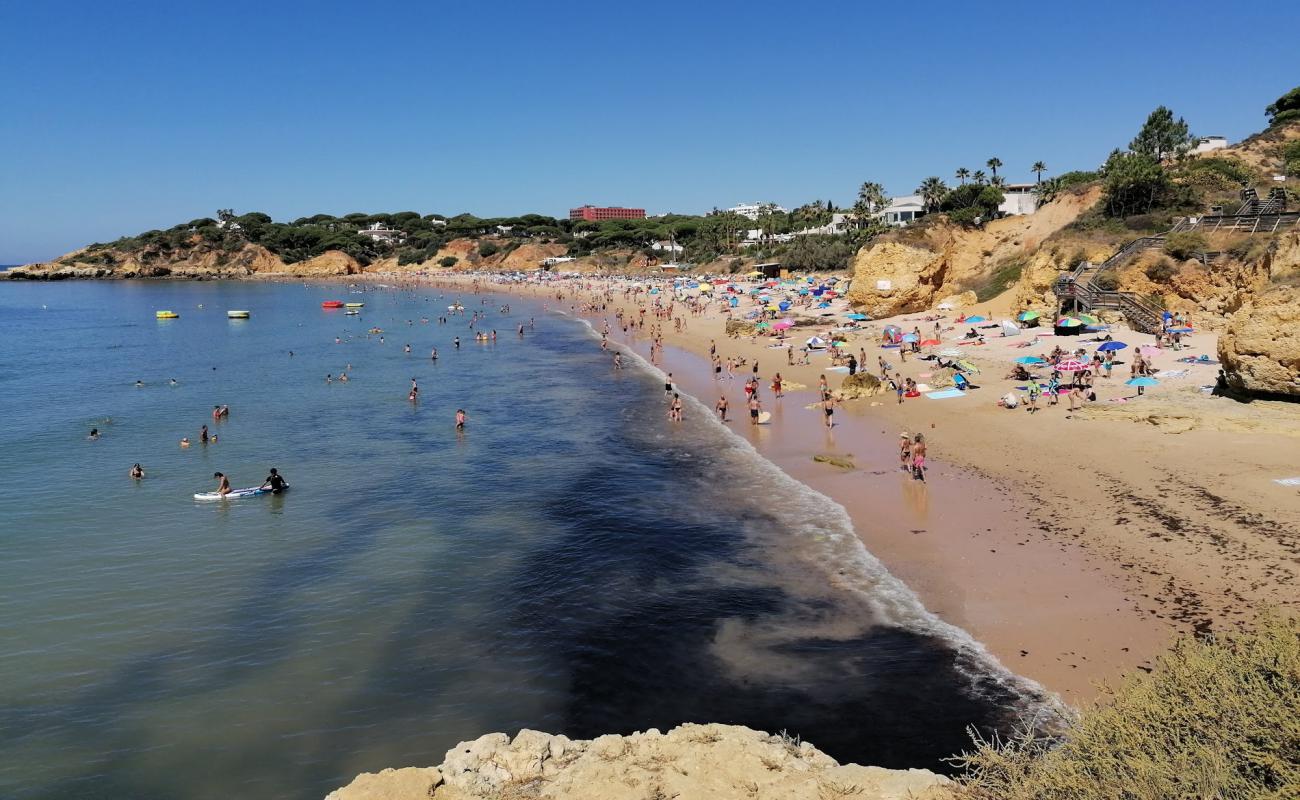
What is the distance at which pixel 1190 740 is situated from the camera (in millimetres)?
5332

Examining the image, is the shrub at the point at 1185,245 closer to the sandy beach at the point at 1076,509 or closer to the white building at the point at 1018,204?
the sandy beach at the point at 1076,509

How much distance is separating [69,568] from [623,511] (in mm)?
11316

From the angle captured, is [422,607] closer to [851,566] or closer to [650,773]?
[650,773]

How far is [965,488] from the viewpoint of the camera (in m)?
18.1

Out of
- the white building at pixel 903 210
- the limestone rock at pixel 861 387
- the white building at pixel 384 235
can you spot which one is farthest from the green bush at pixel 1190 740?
the white building at pixel 384 235

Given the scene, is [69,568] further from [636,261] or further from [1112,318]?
[636,261]

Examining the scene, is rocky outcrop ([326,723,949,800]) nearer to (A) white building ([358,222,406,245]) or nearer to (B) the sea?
(B) the sea

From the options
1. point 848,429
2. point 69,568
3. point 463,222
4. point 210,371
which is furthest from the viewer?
point 463,222

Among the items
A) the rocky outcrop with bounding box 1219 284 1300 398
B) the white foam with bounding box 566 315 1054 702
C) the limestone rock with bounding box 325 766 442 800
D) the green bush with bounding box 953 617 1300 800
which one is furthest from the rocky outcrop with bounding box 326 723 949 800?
the rocky outcrop with bounding box 1219 284 1300 398

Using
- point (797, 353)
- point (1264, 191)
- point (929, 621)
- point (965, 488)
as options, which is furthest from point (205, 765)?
point (1264, 191)

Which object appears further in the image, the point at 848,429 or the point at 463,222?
the point at 463,222

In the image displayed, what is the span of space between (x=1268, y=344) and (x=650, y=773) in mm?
20267

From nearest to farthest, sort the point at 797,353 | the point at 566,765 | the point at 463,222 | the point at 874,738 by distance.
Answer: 1. the point at 566,765
2. the point at 874,738
3. the point at 797,353
4. the point at 463,222

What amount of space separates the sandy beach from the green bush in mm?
986
